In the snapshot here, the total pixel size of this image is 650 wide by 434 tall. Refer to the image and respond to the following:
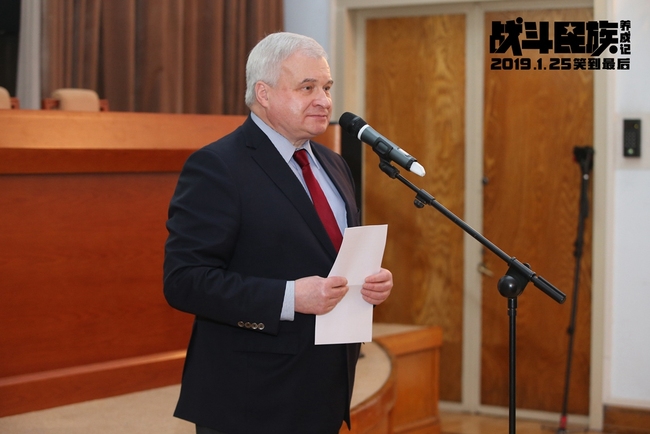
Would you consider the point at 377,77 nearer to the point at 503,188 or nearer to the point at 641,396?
the point at 503,188

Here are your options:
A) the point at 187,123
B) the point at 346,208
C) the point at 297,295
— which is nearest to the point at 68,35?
the point at 187,123

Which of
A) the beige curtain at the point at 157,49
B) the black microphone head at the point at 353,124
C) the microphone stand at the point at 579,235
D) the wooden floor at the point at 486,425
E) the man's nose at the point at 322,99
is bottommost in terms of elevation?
the wooden floor at the point at 486,425

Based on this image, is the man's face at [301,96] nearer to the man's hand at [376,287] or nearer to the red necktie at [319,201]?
the red necktie at [319,201]

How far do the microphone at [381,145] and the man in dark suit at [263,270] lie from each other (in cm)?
13

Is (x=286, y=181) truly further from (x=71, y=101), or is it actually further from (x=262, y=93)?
(x=71, y=101)

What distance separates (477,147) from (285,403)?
316cm

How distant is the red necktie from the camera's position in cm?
174

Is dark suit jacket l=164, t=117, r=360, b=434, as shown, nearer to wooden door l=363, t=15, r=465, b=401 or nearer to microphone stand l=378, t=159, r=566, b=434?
microphone stand l=378, t=159, r=566, b=434

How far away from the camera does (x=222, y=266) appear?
1617 millimetres

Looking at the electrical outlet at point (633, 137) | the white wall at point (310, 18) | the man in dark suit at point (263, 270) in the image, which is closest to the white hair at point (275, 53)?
the man in dark suit at point (263, 270)

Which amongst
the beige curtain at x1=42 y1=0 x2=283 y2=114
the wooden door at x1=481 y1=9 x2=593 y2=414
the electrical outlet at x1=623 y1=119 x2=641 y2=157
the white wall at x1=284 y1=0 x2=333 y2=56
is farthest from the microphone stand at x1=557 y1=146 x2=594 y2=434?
the beige curtain at x1=42 y1=0 x2=283 y2=114

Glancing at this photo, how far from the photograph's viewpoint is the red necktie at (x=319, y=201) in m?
1.74

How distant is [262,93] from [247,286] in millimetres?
427

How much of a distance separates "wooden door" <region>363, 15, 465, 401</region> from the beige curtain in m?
0.73
